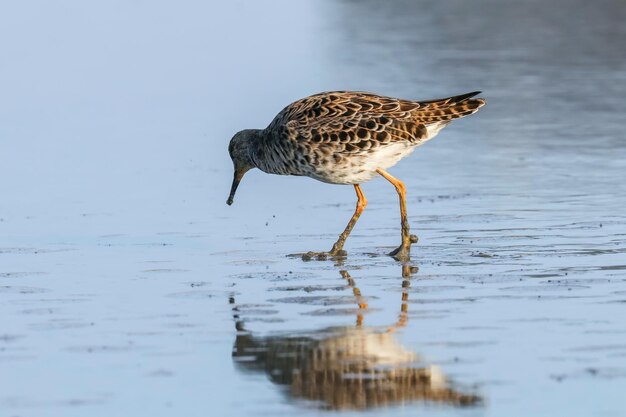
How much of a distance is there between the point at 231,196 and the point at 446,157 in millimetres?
4444

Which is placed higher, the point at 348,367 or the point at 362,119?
the point at 362,119

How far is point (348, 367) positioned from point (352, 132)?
4.53 metres

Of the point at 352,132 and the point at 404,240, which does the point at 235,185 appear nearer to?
the point at 352,132

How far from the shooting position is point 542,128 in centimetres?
2033

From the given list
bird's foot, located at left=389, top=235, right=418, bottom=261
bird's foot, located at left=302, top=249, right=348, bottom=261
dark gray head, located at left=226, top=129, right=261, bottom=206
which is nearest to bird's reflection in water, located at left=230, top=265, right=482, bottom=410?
bird's foot, located at left=389, top=235, right=418, bottom=261

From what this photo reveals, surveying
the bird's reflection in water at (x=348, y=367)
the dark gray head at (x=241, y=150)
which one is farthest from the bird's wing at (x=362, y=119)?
the bird's reflection in water at (x=348, y=367)

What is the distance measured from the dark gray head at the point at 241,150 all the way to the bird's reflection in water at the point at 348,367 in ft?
14.3

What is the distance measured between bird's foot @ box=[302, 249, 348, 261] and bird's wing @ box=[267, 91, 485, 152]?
0.99 metres

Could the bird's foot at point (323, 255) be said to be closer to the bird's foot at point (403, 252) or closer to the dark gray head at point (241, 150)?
the bird's foot at point (403, 252)

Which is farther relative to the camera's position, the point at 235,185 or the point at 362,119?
the point at 235,185

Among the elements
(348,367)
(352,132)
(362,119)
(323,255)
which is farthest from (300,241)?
(348,367)

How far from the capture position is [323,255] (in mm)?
13219

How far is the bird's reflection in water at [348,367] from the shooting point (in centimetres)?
875

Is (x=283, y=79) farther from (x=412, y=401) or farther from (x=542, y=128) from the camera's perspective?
(x=412, y=401)
